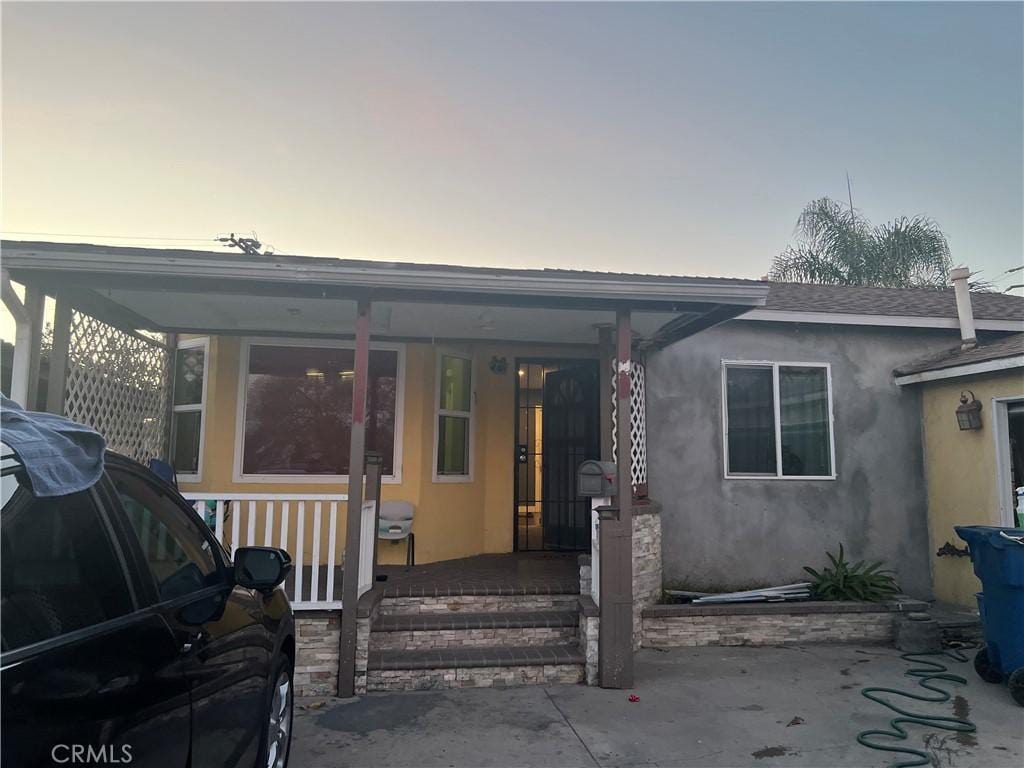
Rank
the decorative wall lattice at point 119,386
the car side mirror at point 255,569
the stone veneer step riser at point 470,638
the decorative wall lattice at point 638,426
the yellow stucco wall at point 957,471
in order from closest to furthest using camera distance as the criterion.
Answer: the car side mirror at point 255,569
the stone veneer step riser at point 470,638
the decorative wall lattice at point 119,386
the decorative wall lattice at point 638,426
the yellow stucco wall at point 957,471

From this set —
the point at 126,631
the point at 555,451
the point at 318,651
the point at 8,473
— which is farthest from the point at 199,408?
the point at 8,473

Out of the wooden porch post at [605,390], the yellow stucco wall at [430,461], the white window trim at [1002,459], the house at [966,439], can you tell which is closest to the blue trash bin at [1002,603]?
the house at [966,439]

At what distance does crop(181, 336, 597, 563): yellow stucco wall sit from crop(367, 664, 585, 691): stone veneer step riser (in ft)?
6.31

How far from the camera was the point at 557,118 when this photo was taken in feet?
32.2

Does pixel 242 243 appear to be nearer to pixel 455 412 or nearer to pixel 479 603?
pixel 455 412

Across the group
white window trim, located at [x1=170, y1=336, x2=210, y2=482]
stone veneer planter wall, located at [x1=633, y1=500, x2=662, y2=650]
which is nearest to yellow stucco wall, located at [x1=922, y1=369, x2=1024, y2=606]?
stone veneer planter wall, located at [x1=633, y1=500, x2=662, y2=650]

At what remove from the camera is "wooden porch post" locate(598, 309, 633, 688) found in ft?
16.6

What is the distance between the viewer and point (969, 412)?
6984mm

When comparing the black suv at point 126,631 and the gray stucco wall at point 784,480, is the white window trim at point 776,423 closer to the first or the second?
the gray stucco wall at point 784,480

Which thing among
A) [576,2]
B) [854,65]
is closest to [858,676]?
[576,2]

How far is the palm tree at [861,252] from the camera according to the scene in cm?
1780

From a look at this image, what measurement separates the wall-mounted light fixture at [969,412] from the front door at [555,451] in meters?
3.96

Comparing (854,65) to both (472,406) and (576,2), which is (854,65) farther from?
(472,406)

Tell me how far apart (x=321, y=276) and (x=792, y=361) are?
5.51 meters
